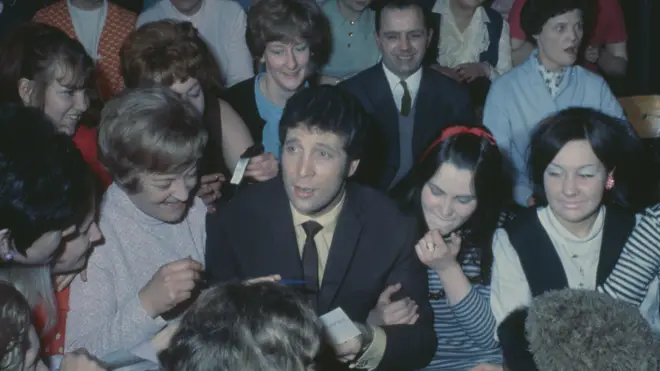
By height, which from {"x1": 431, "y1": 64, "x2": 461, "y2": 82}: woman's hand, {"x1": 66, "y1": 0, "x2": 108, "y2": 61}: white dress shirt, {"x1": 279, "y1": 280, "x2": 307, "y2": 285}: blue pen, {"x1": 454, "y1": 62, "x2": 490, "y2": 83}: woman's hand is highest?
{"x1": 454, "y1": 62, "x2": 490, "y2": 83}: woman's hand

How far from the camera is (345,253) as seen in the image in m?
2.39

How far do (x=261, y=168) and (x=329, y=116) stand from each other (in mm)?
635

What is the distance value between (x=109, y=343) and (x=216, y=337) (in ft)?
3.02

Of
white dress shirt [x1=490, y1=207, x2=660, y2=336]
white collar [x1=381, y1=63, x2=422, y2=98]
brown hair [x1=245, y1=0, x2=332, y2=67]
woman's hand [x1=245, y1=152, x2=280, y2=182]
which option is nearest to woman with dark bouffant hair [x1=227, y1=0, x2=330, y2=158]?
brown hair [x1=245, y1=0, x2=332, y2=67]

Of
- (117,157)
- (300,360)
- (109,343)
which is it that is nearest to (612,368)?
(300,360)

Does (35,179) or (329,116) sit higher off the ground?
(329,116)

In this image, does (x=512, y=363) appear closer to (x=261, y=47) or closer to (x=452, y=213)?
(x=452, y=213)

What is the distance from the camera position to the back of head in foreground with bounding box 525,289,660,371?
1445 mm

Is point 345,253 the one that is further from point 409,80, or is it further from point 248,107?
point 409,80

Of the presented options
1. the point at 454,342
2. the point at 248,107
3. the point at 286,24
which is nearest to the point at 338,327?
the point at 454,342

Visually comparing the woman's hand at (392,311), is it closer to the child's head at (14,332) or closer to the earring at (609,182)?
the earring at (609,182)

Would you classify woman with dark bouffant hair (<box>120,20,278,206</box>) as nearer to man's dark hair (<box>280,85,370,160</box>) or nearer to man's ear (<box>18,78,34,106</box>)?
man's ear (<box>18,78,34,106</box>)

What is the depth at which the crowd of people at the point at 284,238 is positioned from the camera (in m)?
1.57

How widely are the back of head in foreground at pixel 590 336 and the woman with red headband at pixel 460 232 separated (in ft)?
2.89
